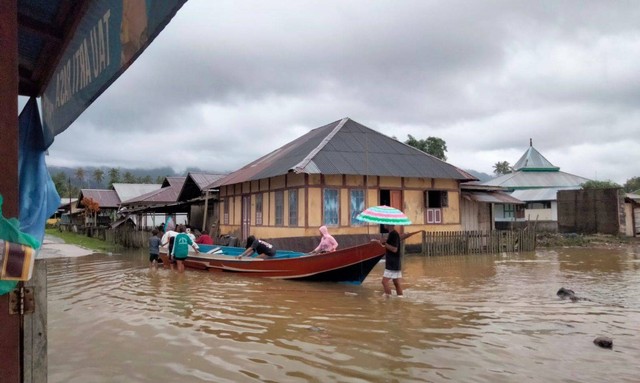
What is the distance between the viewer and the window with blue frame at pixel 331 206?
18141 mm

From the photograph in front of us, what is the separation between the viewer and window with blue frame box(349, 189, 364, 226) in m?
18.8

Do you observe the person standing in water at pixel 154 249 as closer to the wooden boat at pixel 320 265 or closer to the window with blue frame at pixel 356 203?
the wooden boat at pixel 320 265

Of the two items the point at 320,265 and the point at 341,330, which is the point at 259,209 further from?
the point at 341,330

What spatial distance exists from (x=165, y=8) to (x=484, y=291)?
10.4 m

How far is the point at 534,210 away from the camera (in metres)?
35.8

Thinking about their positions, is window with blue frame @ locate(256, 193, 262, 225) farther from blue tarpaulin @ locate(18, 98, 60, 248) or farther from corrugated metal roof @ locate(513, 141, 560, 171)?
corrugated metal roof @ locate(513, 141, 560, 171)

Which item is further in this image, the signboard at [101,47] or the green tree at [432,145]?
the green tree at [432,145]

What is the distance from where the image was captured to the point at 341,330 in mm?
7199

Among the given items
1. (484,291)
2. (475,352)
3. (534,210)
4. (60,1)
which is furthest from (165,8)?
(534,210)

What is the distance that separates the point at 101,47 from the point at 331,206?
16.0 meters

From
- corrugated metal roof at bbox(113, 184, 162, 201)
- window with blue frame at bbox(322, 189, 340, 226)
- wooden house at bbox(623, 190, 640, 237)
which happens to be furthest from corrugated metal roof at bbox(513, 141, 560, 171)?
corrugated metal roof at bbox(113, 184, 162, 201)

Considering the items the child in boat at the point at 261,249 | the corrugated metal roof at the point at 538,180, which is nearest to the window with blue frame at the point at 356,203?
the child in boat at the point at 261,249

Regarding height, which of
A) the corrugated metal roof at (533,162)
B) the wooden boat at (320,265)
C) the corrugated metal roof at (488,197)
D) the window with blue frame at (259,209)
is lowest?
the wooden boat at (320,265)

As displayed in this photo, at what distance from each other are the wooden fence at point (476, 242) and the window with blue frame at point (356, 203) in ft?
9.24
